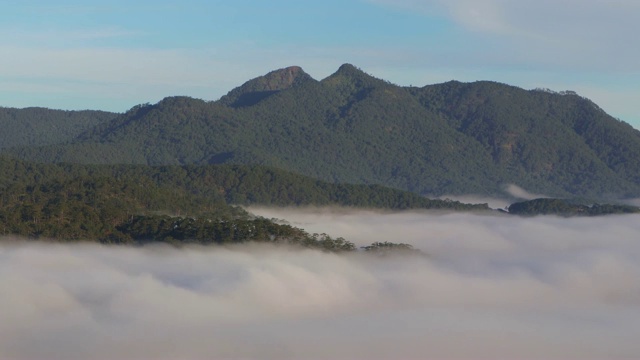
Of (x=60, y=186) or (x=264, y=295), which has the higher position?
(x=60, y=186)

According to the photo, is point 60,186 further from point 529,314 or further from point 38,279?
point 529,314

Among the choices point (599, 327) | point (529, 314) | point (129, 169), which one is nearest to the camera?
point (599, 327)

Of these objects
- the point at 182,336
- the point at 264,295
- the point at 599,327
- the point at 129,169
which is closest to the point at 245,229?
the point at 264,295

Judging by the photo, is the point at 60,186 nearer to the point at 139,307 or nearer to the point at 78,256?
the point at 78,256

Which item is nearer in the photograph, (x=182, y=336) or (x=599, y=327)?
(x=182, y=336)

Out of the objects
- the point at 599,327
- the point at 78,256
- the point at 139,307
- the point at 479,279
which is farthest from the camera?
the point at 479,279

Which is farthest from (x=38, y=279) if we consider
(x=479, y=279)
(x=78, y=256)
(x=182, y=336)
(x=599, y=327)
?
(x=479, y=279)

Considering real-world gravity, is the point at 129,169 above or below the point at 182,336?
above

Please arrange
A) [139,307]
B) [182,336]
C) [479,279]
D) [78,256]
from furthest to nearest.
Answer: [479,279] < [78,256] < [139,307] < [182,336]

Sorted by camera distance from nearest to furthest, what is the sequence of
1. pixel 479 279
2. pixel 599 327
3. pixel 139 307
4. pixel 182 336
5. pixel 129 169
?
pixel 182 336 < pixel 139 307 < pixel 599 327 < pixel 479 279 < pixel 129 169
